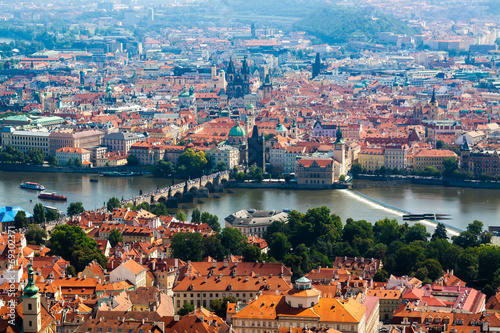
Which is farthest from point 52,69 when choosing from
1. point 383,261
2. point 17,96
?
point 383,261

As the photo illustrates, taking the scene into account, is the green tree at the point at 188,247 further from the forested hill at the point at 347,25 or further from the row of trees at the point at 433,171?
the forested hill at the point at 347,25

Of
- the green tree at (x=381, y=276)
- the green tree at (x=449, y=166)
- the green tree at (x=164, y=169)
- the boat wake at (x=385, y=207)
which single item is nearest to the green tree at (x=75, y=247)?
the green tree at (x=381, y=276)

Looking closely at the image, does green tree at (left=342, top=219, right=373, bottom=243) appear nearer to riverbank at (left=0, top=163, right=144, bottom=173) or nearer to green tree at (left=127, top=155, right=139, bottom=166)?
riverbank at (left=0, top=163, right=144, bottom=173)

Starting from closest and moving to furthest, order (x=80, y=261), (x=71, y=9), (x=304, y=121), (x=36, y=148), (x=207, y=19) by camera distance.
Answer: (x=80, y=261), (x=36, y=148), (x=304, y=121), (x=207, y=19), (x=71, y=9)

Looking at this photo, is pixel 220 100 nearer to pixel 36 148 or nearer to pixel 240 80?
pixel 240 80

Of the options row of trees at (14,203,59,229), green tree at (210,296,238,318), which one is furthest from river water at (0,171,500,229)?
green tree at (210,296,238,318)
